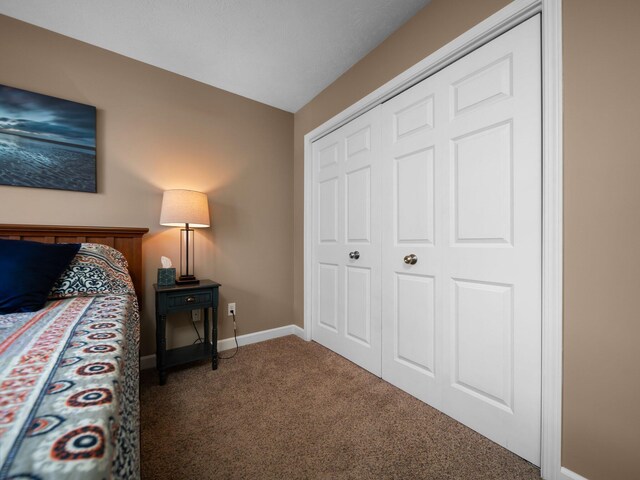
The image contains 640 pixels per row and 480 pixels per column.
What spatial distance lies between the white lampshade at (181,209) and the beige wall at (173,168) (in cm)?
26

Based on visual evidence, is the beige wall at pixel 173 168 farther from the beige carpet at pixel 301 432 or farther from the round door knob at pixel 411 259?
the round door knob at pixel 411 259

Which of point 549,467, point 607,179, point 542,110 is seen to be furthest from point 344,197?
point 549,467

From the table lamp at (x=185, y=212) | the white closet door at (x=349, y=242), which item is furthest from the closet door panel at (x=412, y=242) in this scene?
the table lamp at (x=185, y=212)

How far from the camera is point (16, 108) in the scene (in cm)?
175

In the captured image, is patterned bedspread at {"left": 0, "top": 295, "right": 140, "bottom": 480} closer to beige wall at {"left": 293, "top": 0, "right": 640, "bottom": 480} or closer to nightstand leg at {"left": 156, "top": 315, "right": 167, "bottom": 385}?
nightstand leg at {"left": 156, "top": 315, "right": 167, "bottom": 385}

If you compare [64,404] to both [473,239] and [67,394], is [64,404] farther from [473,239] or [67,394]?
[473,239]

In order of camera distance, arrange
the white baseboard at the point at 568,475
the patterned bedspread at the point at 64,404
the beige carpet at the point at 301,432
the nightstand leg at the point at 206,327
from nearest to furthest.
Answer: the patterned bedspread at the point at 64,404
the white baseboard at the point at 568,475
the beige carpet at the point at 301,432
the nightstand leg at the point at 206,327

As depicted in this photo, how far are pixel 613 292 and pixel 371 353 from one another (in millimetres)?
1419

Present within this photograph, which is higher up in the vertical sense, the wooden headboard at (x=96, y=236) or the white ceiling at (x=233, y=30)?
the white ceiling at (x=233, y=30)

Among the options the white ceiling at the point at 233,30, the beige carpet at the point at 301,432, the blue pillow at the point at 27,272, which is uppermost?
the white ceiling at the point at 233,30

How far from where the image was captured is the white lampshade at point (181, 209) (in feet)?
6.58

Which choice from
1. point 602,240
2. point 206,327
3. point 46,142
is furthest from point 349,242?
point 46,142

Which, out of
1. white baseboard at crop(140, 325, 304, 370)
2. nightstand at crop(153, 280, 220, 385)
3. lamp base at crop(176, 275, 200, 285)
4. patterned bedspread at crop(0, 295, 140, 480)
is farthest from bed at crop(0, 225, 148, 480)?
white baseboard at crop(140, 325, 304, 370)

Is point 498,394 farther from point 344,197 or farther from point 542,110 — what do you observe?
point 344,197
